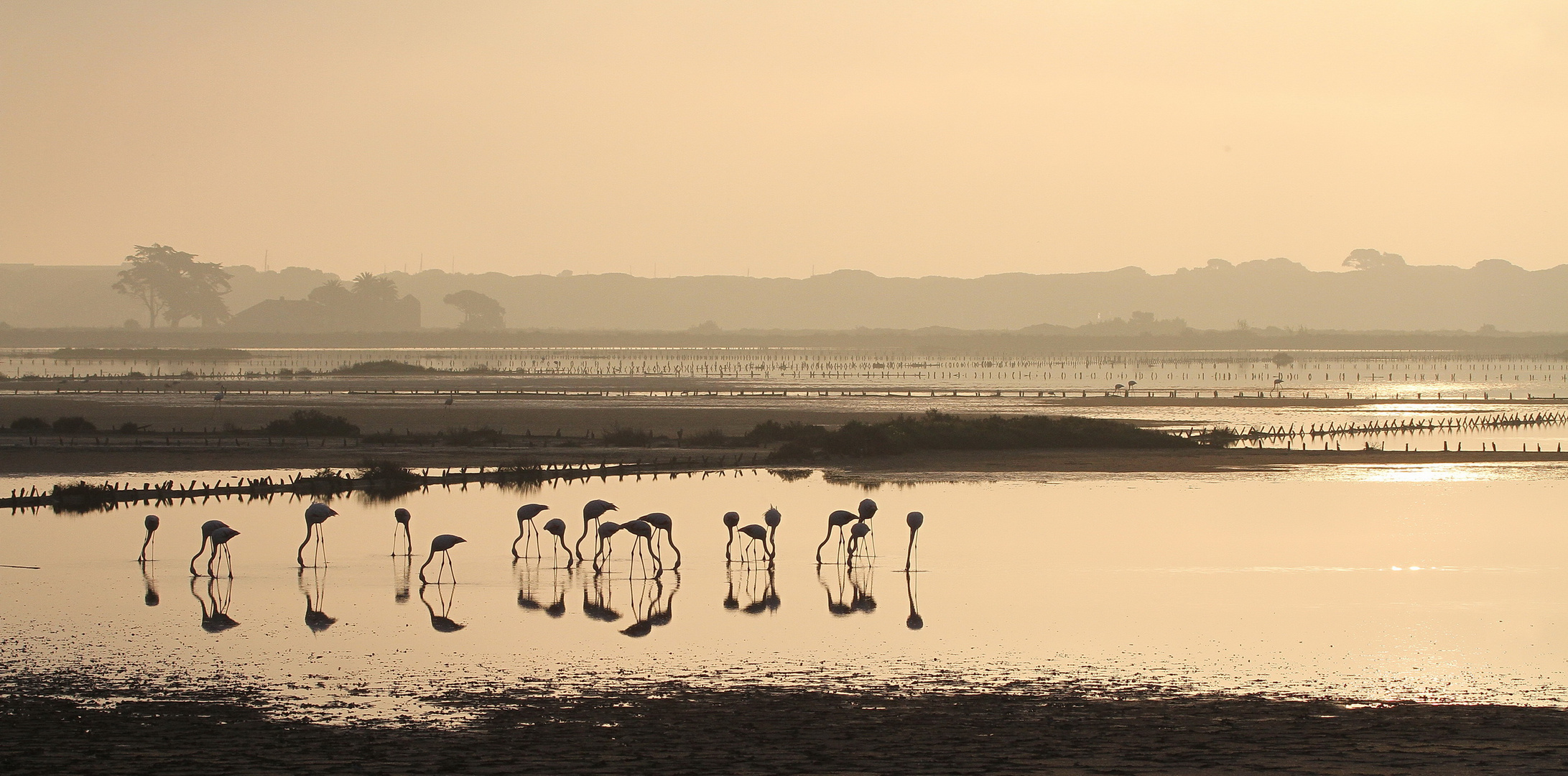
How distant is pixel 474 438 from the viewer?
44.8 metres

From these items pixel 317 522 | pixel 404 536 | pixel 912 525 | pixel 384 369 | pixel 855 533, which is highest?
pixel 384 369

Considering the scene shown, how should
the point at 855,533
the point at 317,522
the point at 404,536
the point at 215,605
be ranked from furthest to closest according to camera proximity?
1. the point at 404,536
2. the point at 855,533
3. the point at 317,522
4. the point at 215,605

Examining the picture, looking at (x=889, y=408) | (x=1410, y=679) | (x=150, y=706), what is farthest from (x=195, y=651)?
(x=889, y=408)

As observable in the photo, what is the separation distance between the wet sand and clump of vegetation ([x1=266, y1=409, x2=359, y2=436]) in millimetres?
34458

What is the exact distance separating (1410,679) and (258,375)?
99154 mm

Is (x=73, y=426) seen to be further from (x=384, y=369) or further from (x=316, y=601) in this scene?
(x=384, y=369)

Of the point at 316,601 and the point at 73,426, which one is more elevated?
the point at 73,426

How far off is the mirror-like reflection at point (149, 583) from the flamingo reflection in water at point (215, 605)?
466 mm

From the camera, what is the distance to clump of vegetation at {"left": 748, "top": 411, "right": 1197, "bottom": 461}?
137ft

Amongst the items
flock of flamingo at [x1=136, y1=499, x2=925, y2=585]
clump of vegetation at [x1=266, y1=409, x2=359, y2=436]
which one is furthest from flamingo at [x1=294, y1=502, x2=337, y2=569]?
clump of vegetation at [x1=266, y1=409, x2=359, y2=436]

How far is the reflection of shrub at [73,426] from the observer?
4719 cm

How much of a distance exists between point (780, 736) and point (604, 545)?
11731mm

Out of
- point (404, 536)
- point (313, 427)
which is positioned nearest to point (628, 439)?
point (313, 427)

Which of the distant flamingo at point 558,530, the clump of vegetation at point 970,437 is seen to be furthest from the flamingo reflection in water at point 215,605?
the clump of vegetation at point 970,437
